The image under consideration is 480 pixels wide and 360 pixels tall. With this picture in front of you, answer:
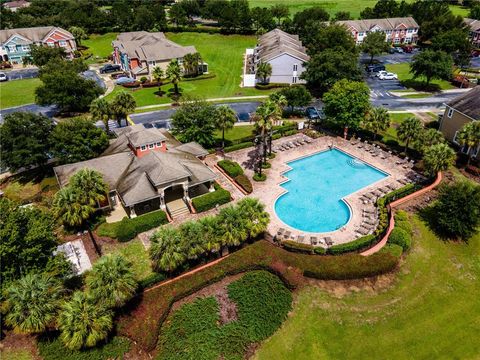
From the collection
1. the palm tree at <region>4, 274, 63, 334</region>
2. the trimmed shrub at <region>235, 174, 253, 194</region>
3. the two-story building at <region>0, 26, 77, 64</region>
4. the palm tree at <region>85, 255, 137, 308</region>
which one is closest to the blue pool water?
the trimmed shrub at <region>235, 174, 253, 194</region>

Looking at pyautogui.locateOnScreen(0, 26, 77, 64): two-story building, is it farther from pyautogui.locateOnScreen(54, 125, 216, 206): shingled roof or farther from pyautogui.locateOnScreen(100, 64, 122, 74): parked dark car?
pyautogui.locateOnScreen(54, 125, 216, 206): shingled roof

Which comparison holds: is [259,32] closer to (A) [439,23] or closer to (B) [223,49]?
(B) [223,49]

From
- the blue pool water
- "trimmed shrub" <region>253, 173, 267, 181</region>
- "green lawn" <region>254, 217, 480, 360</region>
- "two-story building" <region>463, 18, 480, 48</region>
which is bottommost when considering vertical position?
"green lawn" <region>254, 217, 480, 360</region>

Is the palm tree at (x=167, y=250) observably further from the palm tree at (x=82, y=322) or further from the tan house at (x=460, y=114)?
the tan house at (x=460, y=114)

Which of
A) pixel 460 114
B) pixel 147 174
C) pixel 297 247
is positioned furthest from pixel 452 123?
pixel 147 174

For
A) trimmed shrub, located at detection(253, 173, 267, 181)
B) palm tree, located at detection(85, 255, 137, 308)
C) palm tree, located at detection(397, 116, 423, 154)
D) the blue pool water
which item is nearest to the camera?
palm tree, located at detection(85, 255, 137, 308)

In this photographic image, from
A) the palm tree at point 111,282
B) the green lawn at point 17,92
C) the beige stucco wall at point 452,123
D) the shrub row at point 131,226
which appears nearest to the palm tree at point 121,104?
the shrub row at point 131,226
